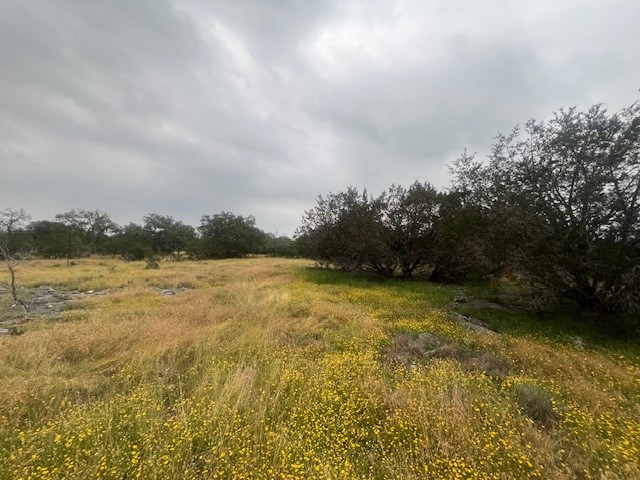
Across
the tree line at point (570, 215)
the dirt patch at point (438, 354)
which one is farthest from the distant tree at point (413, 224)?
the dirt patch at point (438, 354)

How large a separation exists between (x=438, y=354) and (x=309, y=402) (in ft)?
12.3

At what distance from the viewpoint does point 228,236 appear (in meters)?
54.4

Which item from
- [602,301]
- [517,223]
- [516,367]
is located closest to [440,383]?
[516,367]

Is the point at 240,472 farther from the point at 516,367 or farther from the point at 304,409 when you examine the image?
the point at 516,367

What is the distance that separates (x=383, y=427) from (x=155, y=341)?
570 cm

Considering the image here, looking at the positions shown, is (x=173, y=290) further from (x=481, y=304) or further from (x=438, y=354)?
(x=481, y=304)

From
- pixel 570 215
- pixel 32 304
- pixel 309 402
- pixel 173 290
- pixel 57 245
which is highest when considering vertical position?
pixel 570 215

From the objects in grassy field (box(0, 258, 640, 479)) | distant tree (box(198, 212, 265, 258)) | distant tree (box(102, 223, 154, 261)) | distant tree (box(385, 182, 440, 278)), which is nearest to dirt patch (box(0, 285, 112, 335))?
grassy field (box(0, 258, 640, 479))

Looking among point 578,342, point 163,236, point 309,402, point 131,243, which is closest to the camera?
point 309,402

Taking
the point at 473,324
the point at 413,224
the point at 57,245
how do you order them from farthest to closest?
the point at 57,245 → the point at 413,224 → the point at 473,324

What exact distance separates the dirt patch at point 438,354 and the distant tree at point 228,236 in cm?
5085

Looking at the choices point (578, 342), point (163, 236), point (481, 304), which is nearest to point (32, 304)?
point (481, 304)

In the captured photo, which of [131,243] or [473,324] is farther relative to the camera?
[131,243]

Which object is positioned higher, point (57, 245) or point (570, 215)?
point (570, 215)
